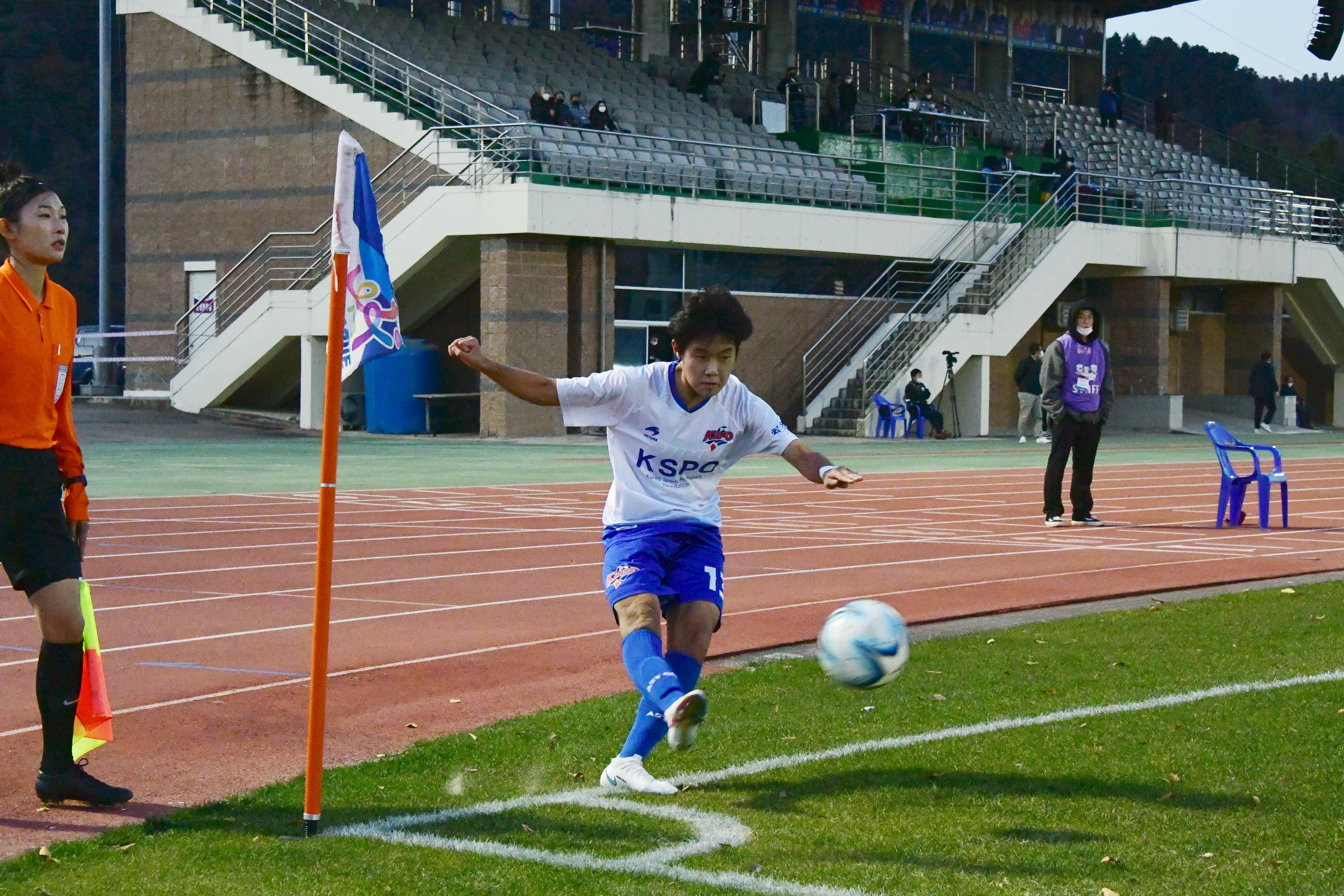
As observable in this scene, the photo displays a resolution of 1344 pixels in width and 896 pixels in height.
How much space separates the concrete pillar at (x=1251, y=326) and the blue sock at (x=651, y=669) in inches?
1597

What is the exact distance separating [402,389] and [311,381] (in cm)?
176

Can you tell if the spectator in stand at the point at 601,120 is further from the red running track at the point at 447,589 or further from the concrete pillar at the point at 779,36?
the red running track at the point at 447,589

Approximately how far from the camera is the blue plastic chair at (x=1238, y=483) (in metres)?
16.5

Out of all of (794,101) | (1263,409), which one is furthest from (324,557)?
(1263,409)

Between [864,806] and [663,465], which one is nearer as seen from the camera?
[864,806]

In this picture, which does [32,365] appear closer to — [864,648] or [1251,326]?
[864,648]

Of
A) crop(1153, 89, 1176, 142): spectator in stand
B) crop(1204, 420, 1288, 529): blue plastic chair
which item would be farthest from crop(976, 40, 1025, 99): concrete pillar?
crop(1204, 420, 1288, 529): blue plastic chair

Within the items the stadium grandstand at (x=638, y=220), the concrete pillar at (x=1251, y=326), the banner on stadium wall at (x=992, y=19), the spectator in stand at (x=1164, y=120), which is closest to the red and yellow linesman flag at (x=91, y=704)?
the stadium grandstand at (x=638, y=220)

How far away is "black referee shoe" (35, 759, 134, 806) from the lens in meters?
5.88

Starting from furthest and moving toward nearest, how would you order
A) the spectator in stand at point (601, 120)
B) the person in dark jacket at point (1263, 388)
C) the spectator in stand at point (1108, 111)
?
the spectator in stand at point (1108, 111) → the person in dark jacket at point (1263, 388) → the spectator in stand at point (601, 120)

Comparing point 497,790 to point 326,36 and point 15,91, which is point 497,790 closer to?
point 326,36

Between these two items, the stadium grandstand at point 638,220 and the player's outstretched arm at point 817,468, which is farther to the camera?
the stadium grandstand at point 638,220

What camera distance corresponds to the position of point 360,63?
1399 inches

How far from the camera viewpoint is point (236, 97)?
3722cm
